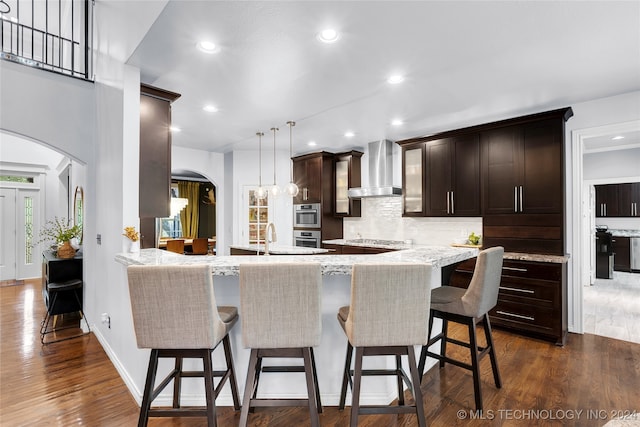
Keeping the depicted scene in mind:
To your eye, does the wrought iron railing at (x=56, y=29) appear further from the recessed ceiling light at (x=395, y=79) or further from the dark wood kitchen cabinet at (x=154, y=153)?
the recessed ceiling light at (x=395, y=79)

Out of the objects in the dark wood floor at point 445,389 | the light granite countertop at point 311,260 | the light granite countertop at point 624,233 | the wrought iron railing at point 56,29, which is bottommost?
the dark wood floor at point 445,389

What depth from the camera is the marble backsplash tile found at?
15.9 ft

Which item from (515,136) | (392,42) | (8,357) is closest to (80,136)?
(8,357)

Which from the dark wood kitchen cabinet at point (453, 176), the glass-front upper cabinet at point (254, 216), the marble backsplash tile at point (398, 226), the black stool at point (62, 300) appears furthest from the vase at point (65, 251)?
the dark wood kitchen cabinet at point (453, 176)

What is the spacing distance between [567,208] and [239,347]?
3.89 m

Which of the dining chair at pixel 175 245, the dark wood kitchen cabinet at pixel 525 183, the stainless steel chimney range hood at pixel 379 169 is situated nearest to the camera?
the dark wood kitchen cabinet at pixel 525 183

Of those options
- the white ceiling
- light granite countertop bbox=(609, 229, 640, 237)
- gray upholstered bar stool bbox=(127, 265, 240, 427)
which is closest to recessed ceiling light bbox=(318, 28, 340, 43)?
the white ceiling

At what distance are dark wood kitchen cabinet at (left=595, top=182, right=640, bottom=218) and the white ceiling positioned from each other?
5262 millimetres

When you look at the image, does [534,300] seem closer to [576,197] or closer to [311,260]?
[576,197]

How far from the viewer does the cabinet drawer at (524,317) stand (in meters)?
3.51

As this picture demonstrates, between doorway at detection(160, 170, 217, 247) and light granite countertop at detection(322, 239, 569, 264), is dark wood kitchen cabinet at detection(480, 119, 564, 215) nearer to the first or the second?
light granite countertop at detection(322, 239, 569, 264)

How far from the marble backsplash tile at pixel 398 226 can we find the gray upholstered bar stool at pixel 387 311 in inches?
135

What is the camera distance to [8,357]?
310 centimetres

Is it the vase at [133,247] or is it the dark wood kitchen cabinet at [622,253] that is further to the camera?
the dark wood kitchen cabinet at [622,253]
